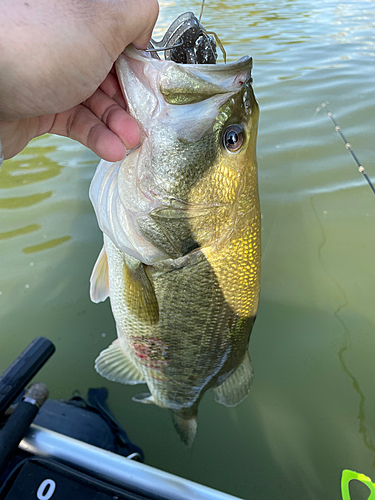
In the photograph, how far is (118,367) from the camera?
161cm

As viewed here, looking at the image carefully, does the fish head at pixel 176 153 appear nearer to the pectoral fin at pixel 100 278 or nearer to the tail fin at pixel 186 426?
the pectoral fin at pixel 100 278

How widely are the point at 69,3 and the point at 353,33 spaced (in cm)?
761

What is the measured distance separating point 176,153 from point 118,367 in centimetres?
100

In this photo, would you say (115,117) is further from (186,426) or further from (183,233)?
(186,426)

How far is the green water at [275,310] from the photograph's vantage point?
5.71ft

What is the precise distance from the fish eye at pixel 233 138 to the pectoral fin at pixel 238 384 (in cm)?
88

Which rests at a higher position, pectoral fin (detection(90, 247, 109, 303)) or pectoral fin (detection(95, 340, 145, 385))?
pectoral fin (detection(90, 247, 109, 303))

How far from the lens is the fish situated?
3.34 ft

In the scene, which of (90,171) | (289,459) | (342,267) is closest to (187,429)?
(289,459)

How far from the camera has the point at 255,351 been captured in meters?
2.10

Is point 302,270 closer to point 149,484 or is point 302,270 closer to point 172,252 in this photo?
point 172,252

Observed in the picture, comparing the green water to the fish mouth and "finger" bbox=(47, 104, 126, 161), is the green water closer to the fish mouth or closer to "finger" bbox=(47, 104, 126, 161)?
"finger" bbox=(47, 104, 126, 161)

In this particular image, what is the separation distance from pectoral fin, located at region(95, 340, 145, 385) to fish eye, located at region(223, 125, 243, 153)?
3.28 ft

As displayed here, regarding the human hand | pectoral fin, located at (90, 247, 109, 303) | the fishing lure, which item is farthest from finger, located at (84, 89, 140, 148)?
pectoral fin, located at (90, 247, 109, 303)
